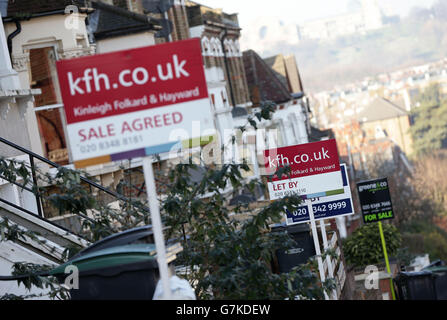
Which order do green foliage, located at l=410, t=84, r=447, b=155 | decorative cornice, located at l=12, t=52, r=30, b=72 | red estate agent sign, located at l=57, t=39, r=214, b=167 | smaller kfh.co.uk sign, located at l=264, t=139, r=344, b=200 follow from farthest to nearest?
green foliage, located at l=410, t=84, r=447, b=155 → decorative cornice, located at l=12, t=52, r=30, b=72 → smaller kfh.co.uk sign, located at l=264, t=139, r=344, b=200 → red estate agent sign, located at l=57, t=39, r=214, b=167

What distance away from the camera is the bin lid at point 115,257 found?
5266 millimetres

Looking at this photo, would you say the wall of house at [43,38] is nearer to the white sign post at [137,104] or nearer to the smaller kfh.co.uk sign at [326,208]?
the smaller kfh.co.uk sign at [326,208]

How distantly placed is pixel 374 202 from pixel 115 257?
10.7 meters

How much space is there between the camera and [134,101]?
4.89m

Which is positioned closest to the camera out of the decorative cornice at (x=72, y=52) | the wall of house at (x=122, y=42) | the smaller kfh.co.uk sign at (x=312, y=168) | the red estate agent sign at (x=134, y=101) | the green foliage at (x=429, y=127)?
the red estate agent sign at (x=134, y=101)

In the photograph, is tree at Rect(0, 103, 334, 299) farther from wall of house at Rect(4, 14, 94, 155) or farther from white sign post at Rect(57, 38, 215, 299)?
wall of house at Rect(4, 14, 94, 155)

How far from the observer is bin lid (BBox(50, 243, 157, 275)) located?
5266 millimetres

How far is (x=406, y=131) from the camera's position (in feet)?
437

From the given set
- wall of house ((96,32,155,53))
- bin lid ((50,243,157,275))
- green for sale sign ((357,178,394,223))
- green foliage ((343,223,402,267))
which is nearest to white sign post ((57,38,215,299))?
bin lid ((50,243,157,275))

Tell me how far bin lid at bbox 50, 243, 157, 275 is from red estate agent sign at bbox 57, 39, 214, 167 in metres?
0.74

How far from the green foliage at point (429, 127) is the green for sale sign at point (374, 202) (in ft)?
366

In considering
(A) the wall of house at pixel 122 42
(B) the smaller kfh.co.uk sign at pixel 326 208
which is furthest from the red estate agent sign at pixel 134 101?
(A) the wall of house at pixel 122 42
